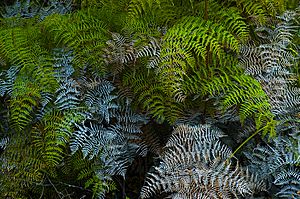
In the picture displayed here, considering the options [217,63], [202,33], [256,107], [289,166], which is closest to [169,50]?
[202,33]

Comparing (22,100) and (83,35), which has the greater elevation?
Answer: (83,35)

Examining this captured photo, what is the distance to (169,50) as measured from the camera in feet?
7.30

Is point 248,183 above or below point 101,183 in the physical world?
above

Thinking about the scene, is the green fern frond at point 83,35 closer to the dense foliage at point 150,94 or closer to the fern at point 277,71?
the dense foliage at point 150,94

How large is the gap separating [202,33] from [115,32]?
543 millimetres

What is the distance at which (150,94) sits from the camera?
92.0 inches

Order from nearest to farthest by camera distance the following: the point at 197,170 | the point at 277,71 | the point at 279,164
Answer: the point at 197,170 → the point at 279,164 → the point at 277,71

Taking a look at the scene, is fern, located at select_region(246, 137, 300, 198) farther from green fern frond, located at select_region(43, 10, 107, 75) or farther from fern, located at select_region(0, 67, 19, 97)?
fern, located at select_region(0, 67, 19, 97)

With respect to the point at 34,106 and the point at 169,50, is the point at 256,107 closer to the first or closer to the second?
the point at 169,50

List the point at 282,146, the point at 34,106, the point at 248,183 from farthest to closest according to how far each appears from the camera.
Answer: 1. the point at 34,106
2. the point at 282,146
3. the point at 248,183

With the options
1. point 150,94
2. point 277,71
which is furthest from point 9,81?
point 277,71

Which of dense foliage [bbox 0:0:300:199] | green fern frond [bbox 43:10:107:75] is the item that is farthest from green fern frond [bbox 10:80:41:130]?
green fern frond [bbox 43:10:107:75]

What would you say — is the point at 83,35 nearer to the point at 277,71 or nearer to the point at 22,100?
the point at 22,100

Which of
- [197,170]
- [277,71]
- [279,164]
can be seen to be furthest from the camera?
[277,71]
